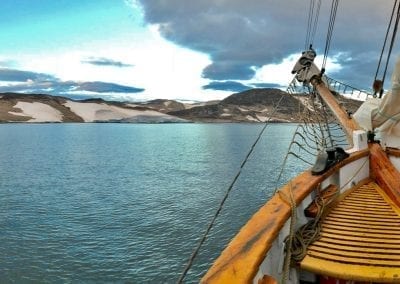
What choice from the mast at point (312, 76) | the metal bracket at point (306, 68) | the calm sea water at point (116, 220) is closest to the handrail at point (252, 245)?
the calm sea water at point (116, 220)

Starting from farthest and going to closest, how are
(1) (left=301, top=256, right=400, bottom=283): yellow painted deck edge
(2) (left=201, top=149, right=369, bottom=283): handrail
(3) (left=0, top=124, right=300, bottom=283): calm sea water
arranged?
(3) (left=0, top=124, right=300, bottom=283): calm sea water → (1) (left=301, top=256, right=400, bottom=283): yellow painted deck edge → (2) (left=201, top=149, right=369, bottom=283): handrail

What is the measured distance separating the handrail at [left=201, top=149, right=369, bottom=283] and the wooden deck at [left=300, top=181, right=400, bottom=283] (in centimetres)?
63

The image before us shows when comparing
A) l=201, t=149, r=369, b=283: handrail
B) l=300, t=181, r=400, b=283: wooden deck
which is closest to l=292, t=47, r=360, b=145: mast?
l=300, t=181, r=400, b=283: wooden deck

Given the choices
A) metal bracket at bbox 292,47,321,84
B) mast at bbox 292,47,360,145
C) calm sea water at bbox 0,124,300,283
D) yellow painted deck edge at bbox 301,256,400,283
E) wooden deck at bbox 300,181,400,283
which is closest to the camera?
yellow painted deck edge at bbox 301,256,400,283

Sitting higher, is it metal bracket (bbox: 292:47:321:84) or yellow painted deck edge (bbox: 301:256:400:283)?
metal bracket (bbox: 292:47:321:84)

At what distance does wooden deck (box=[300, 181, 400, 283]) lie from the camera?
4.43m

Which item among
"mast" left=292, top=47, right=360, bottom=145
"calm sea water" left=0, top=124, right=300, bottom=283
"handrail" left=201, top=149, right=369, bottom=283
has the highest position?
"mast" left=292, top=47, right=360, bottom=145

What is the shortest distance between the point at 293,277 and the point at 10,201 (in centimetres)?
3052

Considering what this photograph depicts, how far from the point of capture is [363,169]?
9.40 m

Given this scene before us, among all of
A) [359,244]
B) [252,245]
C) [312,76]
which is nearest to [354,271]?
[359,244]

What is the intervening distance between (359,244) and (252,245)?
79.5 inches

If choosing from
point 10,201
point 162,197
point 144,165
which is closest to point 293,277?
point 162,197

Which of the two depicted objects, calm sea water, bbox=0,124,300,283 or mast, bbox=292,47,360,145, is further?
mast, bbox=292,47,360,145

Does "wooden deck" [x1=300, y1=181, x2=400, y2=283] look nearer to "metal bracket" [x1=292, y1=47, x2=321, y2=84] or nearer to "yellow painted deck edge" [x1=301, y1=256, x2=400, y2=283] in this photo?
"yellow painted deck edge" [x1=301, y1=256, x2=400, y2=283]
